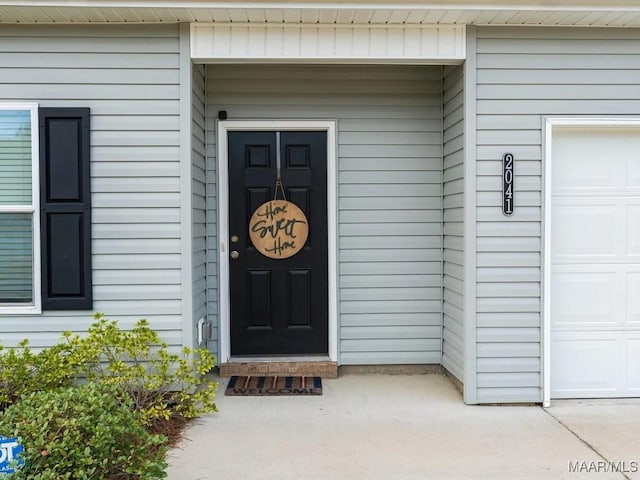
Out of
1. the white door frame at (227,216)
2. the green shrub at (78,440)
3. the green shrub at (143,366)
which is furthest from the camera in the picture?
the white door frame at (227,216)

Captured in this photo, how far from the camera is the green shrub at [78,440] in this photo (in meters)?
2.29

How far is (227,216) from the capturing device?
4340 mm

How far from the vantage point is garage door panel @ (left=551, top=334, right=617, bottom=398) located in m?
3.86

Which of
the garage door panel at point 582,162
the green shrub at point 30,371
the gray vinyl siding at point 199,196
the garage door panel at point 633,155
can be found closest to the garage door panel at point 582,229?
the garage door panel at point 582,162

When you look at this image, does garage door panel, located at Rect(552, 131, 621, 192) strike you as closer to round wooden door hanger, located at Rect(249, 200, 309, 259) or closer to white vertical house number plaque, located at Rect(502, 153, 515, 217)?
white vertical house number plaque, located at Rect(502, 153, 515, 217)

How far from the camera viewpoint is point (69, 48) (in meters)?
3.59

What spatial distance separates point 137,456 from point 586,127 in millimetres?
3356

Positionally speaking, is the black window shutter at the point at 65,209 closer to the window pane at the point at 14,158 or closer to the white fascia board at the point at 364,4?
the window pane at the point at 14,158

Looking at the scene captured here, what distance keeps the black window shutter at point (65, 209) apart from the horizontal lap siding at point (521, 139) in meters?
2.57

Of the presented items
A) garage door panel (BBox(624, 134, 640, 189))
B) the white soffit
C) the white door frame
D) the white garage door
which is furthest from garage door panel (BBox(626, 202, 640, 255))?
the white door frame

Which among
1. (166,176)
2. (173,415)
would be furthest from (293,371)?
(166,176)

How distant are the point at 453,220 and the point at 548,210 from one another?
0.65m

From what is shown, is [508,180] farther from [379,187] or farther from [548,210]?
[379,187]

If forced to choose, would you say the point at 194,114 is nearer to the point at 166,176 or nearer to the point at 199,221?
the point at 166,176
